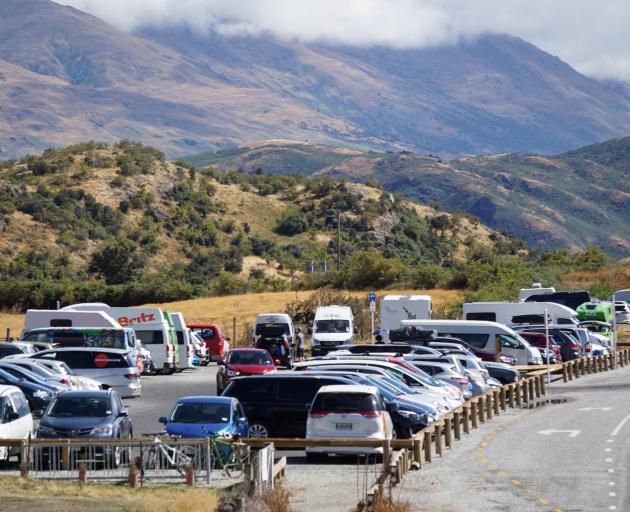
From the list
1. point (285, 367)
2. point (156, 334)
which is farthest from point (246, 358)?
point (285, 367)

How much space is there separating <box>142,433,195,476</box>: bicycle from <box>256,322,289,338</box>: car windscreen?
1156 inches

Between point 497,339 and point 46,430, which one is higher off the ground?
point 497,339

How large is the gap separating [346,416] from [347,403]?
261 mm

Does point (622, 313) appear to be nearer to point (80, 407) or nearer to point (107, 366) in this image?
point (107, 366)

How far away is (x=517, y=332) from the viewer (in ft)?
158

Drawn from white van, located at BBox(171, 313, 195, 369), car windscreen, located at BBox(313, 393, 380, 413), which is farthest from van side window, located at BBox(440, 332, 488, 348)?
car windscreen, located at BBox(313, 393, 380, 413)

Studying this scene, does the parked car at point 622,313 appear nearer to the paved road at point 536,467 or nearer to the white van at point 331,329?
the white van at point 331,329

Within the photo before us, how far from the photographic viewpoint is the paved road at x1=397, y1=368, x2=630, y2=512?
19297 mm

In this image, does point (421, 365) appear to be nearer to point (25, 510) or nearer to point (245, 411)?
point (245, 411)

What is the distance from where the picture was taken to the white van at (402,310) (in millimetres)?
54125

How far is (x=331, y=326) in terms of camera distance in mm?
53375

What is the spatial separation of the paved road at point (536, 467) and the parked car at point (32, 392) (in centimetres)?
980

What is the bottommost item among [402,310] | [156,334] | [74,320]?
[156,334]

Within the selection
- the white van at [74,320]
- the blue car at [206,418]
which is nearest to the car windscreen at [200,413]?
the blue car at [206,418]
